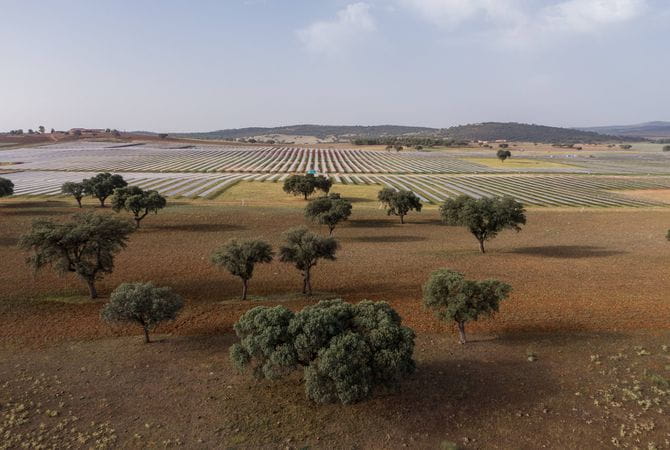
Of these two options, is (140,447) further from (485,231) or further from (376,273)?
(485,231)

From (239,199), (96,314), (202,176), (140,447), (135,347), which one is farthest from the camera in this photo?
(202,176)

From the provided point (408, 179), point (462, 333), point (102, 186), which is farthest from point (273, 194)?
point (462, 333)

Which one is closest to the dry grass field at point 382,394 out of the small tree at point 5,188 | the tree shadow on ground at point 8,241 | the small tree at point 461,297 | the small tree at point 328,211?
the tree shadow on ground at point 8,241

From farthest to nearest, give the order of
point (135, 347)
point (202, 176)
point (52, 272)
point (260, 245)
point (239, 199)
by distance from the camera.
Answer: point (202, 176) → point (239, 199) → point (52, 272) → point (260, 245) → point (135, 347)

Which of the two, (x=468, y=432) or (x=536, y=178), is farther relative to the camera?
(x=536, y=178)

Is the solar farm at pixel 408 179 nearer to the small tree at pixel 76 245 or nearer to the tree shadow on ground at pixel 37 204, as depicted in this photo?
the tree shadow on ground at pixel 37 204

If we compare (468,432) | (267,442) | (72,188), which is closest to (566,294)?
(468,432)

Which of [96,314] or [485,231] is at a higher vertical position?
[485,231]
